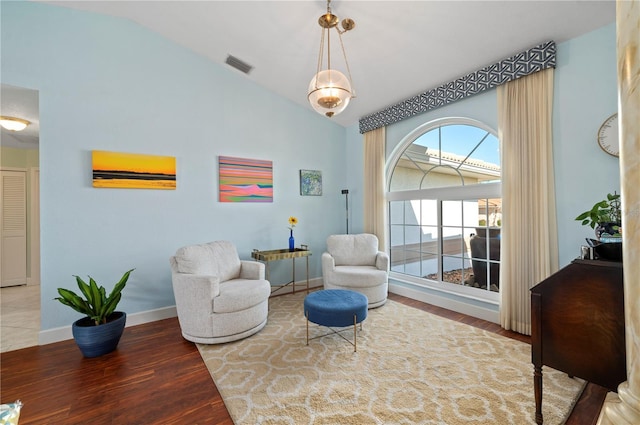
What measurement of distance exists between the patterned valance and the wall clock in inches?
27.9

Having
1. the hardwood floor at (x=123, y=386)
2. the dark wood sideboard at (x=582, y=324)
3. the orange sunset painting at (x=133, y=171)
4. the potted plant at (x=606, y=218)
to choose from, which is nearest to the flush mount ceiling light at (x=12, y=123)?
the orange sunset painting at (x=133, y=171)

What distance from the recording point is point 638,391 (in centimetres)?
61

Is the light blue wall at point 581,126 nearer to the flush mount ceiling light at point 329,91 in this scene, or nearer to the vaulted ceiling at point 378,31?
the vaulted ceiling at point 378,31

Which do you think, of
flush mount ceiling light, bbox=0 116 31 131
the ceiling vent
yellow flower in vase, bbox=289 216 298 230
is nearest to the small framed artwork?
yellow flower in vase, bbox=289 216 298 230

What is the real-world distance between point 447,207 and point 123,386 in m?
3.86

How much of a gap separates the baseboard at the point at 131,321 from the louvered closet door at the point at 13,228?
10.3 feet

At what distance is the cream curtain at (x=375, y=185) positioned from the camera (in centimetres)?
437

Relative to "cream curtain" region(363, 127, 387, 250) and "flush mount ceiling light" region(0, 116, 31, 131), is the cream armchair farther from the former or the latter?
"flush mount ceiling light" region(0, 116, 31, 131)

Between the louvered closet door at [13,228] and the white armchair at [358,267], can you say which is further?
Result: the louvered closet door at [13,228]

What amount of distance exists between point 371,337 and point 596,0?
3354 millimetres

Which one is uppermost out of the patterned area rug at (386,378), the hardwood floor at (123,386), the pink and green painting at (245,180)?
the pink and green painting at (245,180)

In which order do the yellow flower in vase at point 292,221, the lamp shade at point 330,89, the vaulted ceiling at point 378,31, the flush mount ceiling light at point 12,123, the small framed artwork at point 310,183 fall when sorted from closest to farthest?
the lamp shade at point 330,89 < the vaulted ceiling at point 378,31 < the flush mount ceiling light at point 12,123 < the yellow flower in vase at point 292,221 < the small framed artwork at point 310,183

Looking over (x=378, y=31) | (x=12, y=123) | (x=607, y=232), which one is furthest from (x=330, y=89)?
(x=12, y=123)

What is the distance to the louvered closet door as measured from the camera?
4.72m
